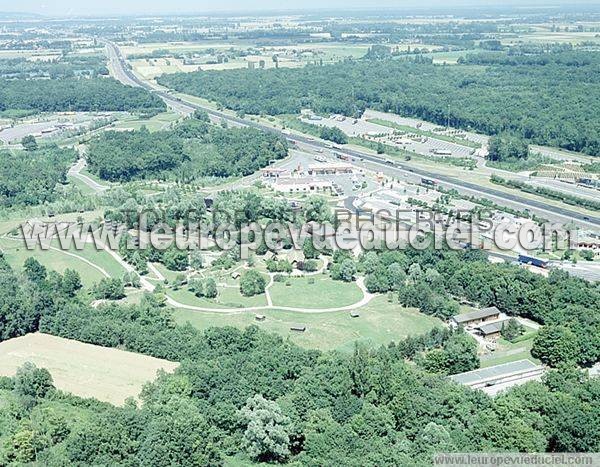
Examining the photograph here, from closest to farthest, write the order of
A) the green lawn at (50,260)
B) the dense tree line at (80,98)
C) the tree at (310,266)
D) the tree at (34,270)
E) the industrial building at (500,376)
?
the industrial building at (500,376), the tree at (34,270), the tree at (310,266), the green lawn at (50,260), the dense tree line at (80,98)

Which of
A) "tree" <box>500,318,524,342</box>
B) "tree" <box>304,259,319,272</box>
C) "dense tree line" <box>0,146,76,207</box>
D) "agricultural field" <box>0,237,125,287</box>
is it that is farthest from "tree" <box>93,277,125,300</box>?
"dense tree line" <box>0,146,76,207</box>

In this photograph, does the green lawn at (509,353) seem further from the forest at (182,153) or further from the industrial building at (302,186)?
the forest at (182,153)

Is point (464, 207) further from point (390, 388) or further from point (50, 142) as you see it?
point (50, 142)

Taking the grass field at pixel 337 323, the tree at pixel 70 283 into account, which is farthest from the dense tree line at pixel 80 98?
the grass field at pixel 337 323

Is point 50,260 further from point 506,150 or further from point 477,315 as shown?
point 506,150

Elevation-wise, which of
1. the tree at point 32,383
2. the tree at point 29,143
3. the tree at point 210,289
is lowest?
the tree at point 210,289

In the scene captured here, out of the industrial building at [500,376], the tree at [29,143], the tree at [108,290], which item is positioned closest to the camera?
the industrial building at [500,376]

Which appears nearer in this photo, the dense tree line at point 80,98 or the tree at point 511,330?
the tree at point 511,330
